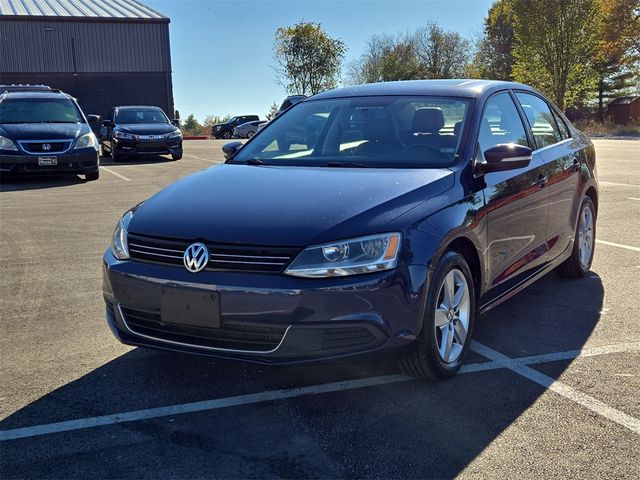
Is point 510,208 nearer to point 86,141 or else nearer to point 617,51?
point 86,141

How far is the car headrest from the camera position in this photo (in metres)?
4.34

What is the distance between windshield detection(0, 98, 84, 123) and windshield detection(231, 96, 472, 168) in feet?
32.9

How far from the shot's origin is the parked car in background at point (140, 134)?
18.5m

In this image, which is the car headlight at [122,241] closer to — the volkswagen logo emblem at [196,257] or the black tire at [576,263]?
the volkswagen logo emblem at [196,257]

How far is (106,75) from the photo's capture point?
35.1 metres

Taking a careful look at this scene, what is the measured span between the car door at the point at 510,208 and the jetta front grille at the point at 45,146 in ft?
33.5

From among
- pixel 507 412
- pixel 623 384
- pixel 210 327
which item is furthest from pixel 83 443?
pixel 623 384

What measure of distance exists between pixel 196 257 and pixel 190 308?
0.24 metres

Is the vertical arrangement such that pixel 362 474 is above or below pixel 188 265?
below

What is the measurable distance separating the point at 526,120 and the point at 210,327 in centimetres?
297

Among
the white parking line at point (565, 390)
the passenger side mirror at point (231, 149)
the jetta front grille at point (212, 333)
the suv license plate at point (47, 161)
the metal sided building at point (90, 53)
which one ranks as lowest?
the white parking line at point (565, 390)

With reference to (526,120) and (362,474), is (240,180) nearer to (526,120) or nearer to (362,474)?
(362,474)

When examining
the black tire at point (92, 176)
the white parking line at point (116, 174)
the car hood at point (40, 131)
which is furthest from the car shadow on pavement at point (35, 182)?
the car hood at point (40, 131)

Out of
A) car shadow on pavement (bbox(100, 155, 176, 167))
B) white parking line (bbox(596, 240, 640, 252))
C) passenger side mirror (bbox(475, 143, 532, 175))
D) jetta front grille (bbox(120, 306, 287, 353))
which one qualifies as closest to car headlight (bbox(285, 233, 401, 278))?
jetta front grille (bbox(120, 306, 287, 353))
